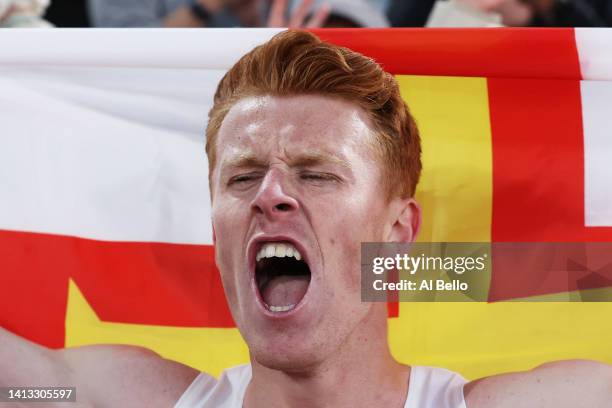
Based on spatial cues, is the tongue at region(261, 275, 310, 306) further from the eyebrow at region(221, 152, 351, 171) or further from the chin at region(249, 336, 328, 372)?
the eyebrow at region(221, 152, 351, 171)

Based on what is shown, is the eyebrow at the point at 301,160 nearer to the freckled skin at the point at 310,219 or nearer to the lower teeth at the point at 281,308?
the freckled skin at the point at 310,219

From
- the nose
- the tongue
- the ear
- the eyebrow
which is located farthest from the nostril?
the ear

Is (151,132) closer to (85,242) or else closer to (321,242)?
(85,242)

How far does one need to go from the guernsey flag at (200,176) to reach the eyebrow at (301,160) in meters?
0.38

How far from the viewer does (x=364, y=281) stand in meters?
2.78

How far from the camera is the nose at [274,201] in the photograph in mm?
2688

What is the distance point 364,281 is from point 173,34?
947mm

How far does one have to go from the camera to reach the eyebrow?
2.74 metres

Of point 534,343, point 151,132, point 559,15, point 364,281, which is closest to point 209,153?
point 151,132

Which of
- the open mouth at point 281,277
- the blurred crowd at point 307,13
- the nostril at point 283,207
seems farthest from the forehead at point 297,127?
the blurred crowd at point 307,13

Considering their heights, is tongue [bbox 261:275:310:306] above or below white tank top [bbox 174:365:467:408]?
above

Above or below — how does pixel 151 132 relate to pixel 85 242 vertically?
above

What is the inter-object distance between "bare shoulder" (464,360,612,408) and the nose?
0.67 meters

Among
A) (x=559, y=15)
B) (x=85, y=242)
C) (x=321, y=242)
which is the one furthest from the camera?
(x=559, y=15)
